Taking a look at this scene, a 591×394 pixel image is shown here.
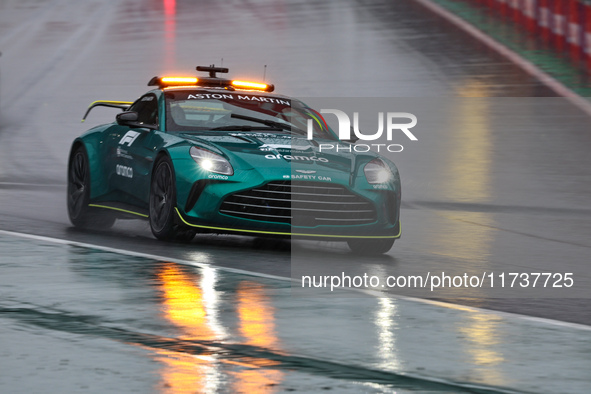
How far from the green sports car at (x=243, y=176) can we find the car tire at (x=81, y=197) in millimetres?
405

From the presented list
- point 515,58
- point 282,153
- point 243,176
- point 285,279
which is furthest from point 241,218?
point 515,58

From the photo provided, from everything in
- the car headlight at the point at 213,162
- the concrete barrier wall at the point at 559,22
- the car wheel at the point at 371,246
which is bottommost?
the car wheel at the point at 371,246

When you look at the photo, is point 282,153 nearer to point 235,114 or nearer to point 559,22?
point 235,114

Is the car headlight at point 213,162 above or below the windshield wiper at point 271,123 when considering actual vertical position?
below

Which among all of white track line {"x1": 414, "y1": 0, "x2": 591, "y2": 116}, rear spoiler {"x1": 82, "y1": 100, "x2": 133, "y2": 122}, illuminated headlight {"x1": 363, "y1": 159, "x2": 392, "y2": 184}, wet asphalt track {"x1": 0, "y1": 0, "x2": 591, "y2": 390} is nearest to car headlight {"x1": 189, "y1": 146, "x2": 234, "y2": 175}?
wet asphalt track {"x1": 0, "y1": 0, "x2": 591, "y2": 390}

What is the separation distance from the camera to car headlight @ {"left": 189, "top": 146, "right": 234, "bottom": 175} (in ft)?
31.4

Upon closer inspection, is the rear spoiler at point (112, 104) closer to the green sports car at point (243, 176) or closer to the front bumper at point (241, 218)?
the green sports car at point (243, 176)

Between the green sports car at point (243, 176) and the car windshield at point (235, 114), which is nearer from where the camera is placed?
the green sports car at point (243, 176)

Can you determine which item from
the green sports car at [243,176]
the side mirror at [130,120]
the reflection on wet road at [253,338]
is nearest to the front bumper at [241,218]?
the green sports car at [243,176]

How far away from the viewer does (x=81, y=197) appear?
451 inches

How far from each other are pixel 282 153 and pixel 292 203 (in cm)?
42

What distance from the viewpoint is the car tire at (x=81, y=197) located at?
448 inches

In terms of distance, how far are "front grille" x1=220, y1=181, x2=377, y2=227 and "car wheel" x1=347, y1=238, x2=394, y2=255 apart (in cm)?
49

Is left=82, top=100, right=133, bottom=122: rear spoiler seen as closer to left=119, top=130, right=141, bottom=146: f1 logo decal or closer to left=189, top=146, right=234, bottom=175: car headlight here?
left=119, top=130, right=141, bottom=146: f1 logo decal
